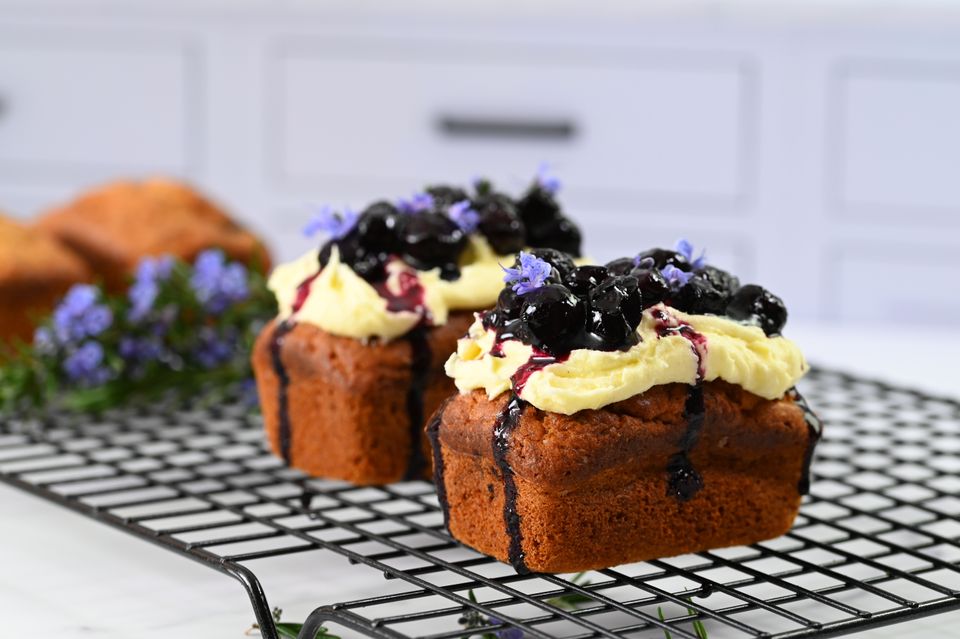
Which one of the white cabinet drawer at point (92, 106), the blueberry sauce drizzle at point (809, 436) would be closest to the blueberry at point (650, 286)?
the blueberry sauce drizzle at point (809, 436)

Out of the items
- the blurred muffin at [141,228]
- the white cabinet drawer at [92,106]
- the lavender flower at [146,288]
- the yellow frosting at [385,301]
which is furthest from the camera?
the white cabinet drawer at [92,106]

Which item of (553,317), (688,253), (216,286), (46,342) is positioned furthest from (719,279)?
(46,342)

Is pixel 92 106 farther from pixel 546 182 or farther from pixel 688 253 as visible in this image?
pixel 688 253

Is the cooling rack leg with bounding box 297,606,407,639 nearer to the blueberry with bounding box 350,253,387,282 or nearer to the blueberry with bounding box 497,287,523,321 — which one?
Result: the blueberry with bounding box 497,287,523,321

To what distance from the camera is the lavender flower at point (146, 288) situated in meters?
2.51

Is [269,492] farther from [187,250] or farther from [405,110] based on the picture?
[405,110]

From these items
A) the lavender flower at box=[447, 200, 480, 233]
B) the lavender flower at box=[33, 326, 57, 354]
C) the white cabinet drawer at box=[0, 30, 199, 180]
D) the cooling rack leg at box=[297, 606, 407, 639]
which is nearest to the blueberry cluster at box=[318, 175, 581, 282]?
the lavender flower at box=[447, 200, 480, 233]

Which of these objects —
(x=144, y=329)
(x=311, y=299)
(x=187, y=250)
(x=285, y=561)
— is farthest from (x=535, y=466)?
(x=187, y=250)

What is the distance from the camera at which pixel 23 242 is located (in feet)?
9.15

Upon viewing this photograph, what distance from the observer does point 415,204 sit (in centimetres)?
204

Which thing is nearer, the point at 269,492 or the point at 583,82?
the point at 269,492

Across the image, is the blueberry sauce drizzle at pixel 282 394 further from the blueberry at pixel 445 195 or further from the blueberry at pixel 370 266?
the blueberry at pixel 445 195

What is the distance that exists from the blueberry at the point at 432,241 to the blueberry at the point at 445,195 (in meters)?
0.09

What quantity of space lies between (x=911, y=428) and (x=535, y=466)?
90cm
